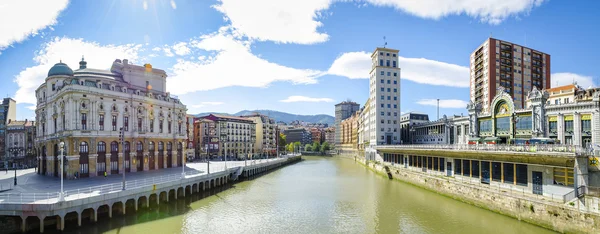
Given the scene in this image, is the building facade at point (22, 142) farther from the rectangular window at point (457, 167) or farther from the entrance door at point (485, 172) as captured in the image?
the entrance door at point (485, 172)

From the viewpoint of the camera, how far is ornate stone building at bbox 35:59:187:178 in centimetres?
4862

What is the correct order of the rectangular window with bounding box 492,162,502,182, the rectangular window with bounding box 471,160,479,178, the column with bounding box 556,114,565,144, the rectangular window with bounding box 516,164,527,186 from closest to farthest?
the rectangular window with bounding box 516,164,527,186
the rectangular window with bounding box 492,162,502,182
the rectangular window with bounding box 471,160,479,178
the column with bounding box 556,114,565,144

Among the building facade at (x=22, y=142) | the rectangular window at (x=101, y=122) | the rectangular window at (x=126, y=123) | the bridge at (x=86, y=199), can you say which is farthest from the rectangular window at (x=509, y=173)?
the building facade at (x=22, y=142)

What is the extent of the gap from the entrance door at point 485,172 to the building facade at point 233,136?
80582mm

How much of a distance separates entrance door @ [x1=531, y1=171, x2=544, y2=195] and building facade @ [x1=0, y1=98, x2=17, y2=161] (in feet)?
384

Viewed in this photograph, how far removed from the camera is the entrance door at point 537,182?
1252 inches

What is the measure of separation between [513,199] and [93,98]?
58.7m

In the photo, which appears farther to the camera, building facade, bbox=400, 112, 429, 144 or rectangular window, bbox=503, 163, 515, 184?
building facade, bbox=400, 112, 429, 144

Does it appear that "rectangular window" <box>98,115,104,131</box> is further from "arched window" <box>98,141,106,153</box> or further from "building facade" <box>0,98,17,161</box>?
"building facade" <box>0,98,17,161</box>

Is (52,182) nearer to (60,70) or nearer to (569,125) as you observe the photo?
(60,70)

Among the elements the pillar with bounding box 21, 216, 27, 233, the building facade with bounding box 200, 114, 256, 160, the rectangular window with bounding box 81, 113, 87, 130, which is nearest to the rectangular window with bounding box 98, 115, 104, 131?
the rectangular window with bounding box 81, 113, 87, 130

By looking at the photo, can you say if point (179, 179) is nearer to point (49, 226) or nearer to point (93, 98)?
point (49, 226)

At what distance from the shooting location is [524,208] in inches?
1188

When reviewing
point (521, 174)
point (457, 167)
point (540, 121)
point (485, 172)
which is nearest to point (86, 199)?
point (521, 174)
